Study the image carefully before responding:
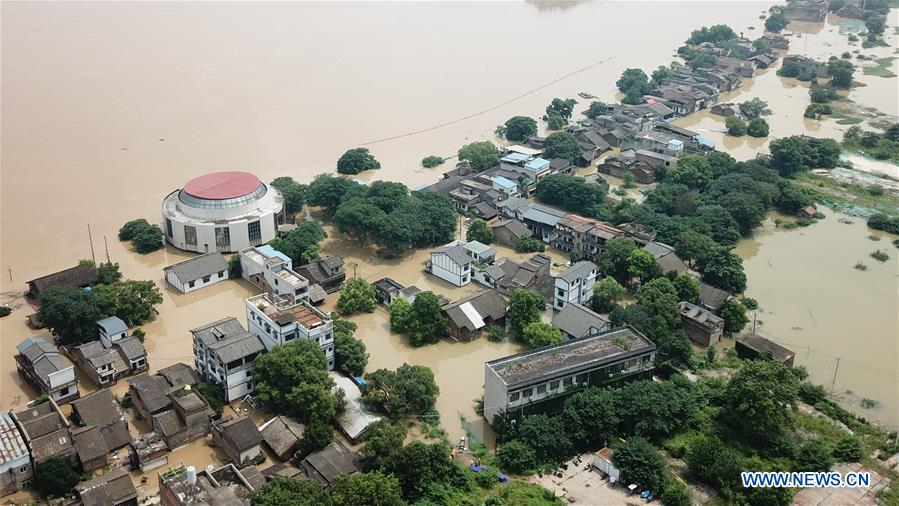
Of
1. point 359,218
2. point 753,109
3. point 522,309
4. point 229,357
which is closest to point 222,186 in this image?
point 359,218

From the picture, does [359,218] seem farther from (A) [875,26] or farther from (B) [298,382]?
(A) [875,26]

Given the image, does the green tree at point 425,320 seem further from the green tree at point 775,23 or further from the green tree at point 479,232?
the green tree at point 775,23

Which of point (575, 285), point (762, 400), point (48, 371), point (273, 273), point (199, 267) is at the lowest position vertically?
point (199, 267)

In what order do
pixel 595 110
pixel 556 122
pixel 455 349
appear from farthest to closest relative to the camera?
1. pixel 595 110
2. pixel 556 122
3. pixel 455 349

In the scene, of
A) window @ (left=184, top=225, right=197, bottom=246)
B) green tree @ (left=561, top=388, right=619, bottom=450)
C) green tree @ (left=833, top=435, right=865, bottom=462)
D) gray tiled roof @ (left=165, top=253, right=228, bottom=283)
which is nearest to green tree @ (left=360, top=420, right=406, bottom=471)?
green tree @ (left=561, top=388, right=619, bottom=450)

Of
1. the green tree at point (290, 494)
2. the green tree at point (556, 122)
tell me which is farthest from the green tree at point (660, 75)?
the green tree at point (290, 494)

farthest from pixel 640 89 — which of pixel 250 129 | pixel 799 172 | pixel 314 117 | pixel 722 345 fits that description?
pixel 722 345

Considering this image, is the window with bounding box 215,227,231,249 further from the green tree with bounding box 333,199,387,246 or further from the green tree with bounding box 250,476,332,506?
the green tree with bounding box 250,476,332,506
